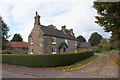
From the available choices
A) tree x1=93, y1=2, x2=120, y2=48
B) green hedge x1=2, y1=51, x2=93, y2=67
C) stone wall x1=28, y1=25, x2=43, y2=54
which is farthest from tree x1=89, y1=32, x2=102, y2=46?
tree x1=93, y1=2, x2=120, y2=48

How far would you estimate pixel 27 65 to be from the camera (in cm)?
1440

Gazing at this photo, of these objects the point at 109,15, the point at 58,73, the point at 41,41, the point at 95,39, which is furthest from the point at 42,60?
the point at 95,39

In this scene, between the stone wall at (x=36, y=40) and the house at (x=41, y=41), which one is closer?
the house at (x=41, y=41)

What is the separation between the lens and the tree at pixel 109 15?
35.5 feet

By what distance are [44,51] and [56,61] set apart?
41.4ft

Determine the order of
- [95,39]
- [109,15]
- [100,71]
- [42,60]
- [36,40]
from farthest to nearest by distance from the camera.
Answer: [95,39] < [36,40] < [42,60] < [109,15] < [100,71]

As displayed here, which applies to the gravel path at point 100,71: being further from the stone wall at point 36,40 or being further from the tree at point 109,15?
the stone wall at point 36,40

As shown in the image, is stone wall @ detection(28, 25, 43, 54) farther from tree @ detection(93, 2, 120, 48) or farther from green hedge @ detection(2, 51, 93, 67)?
tree @ detection(93, 2, 120, 48)

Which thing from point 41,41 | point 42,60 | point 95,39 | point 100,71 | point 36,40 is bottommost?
point 100,71

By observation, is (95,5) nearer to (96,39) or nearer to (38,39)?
(38,39)

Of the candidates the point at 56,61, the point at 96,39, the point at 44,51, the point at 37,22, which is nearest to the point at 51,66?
the point at 56,61

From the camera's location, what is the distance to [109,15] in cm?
1177

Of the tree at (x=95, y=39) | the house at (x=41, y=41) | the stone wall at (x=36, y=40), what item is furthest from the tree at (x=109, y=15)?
the tree at (x=95, y=39)

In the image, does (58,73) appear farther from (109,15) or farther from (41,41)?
(41,41)
